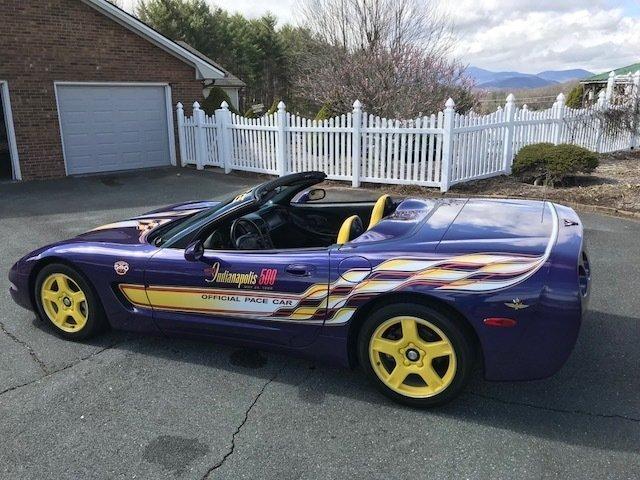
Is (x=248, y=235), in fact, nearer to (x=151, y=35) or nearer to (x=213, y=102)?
(x=151, y=35)

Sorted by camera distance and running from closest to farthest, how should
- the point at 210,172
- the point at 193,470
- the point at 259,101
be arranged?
the point at 193,470 < the point at 210,172 < the point at 259,101

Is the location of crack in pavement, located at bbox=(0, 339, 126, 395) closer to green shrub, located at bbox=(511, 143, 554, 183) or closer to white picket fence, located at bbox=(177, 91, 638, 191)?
white picket fence, located at bbox=(177, 91, 638, 191)

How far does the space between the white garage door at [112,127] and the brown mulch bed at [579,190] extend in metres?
6.94

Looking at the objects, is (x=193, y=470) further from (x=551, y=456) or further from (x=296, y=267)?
(x=551, y=456)

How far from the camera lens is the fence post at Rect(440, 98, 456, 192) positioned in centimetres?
910

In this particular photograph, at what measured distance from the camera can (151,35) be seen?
43.8 feet

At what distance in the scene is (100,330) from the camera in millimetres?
3822

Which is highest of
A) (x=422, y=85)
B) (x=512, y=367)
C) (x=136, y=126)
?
(x=422, y=85)

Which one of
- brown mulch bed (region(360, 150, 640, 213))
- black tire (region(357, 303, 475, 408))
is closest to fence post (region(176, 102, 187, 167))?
brown mulch bed (region(360, 150, 640, 213))

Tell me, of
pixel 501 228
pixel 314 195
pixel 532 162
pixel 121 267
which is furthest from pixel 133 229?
pixel 532 162

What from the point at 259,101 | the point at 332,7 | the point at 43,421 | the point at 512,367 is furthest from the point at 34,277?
the point at 259,101

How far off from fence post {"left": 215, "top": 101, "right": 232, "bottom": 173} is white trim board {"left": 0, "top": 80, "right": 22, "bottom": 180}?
4586 millimetres

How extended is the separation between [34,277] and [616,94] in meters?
15.0

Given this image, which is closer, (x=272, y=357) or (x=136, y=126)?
(x=272, y=357)
